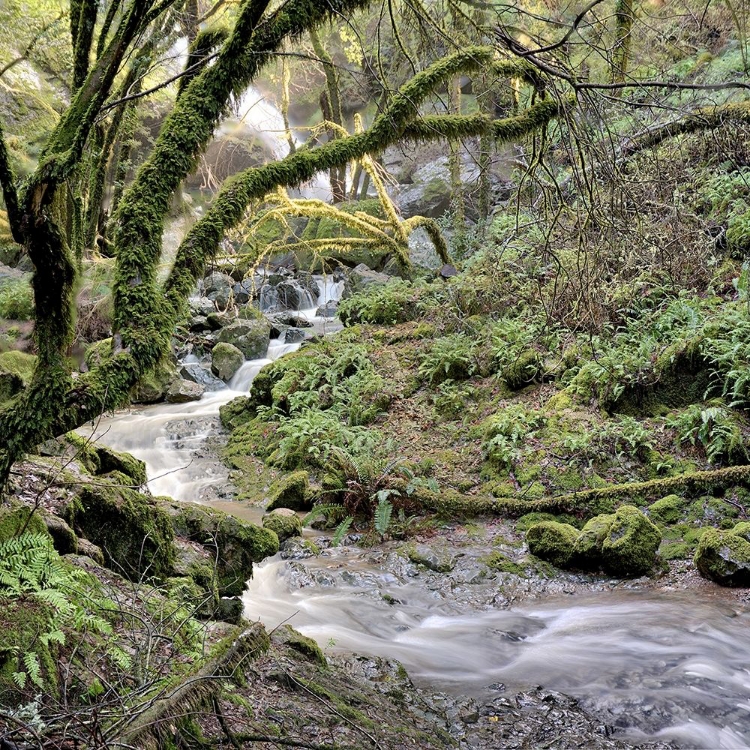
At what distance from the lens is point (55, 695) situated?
2398 mm

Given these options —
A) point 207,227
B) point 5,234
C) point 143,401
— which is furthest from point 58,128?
point 143,401

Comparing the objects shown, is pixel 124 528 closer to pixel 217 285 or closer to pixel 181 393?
pixel 181 393

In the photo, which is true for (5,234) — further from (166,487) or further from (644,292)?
(644,292)

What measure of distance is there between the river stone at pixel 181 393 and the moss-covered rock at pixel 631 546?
10061 millimetres

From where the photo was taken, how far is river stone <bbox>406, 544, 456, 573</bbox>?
6551 millimetres

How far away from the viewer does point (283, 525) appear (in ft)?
23.9

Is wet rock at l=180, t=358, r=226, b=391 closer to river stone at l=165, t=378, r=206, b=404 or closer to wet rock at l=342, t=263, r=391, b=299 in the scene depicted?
river stone at l=165, t=378, r=206, b=404

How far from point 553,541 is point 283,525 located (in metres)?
3.20

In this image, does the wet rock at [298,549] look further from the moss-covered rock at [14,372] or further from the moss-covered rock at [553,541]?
the moss-covered rock at [14,372]

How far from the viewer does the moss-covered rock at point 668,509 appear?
6641 millimetres

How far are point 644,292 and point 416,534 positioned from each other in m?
5.80

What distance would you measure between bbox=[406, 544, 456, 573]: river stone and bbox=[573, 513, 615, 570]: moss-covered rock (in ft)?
4.45

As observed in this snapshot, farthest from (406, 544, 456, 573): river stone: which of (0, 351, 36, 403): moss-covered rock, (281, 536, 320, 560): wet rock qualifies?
(0, 351, 36, 403): moss-covered rock

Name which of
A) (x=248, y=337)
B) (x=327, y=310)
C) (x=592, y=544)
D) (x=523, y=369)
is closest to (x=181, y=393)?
(x=248, y=337)
